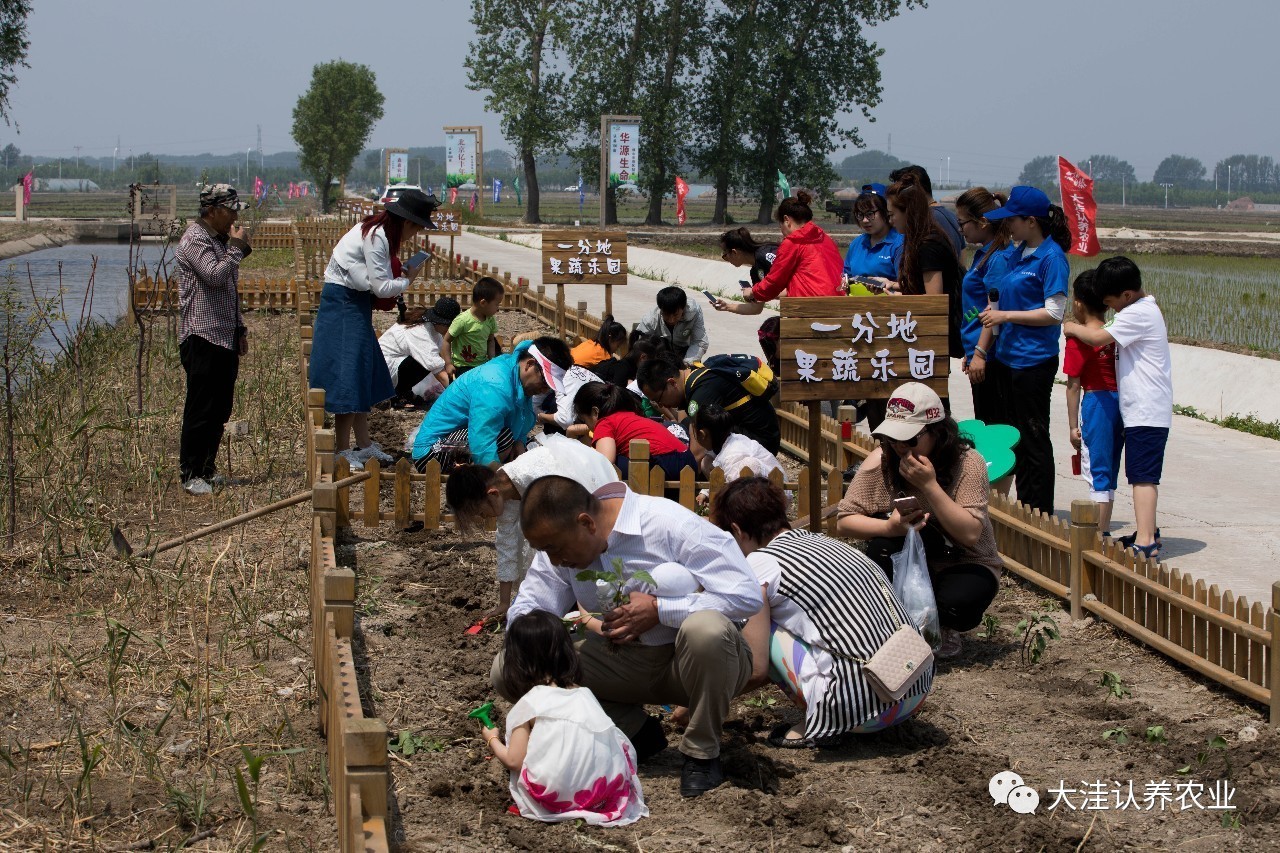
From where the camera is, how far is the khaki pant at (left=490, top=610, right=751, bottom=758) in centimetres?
406

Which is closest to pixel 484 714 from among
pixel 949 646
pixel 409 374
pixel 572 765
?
pixel 572 765

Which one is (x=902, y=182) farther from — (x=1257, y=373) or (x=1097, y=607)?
(x=1257, y=373)

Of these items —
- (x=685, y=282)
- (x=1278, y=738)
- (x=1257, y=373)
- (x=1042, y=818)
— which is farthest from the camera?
(x=685, y=282)

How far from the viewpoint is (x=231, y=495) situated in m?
7.84

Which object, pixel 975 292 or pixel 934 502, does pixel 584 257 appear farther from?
pixel 934 502

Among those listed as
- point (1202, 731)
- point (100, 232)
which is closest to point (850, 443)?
point (1202, 731)

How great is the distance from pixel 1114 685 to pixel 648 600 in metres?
2.04

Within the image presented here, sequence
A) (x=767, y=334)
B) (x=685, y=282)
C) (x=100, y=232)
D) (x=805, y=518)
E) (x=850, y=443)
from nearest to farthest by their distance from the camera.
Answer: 1. (x=805, y=518)
2. (x=850, y=443)
3. (x=767, y=334)
4. (x=685, y=282)
5. (x=100, y=232)

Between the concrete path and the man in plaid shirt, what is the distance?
5023mm

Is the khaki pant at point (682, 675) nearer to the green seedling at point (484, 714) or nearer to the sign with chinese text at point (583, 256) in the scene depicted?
the green seedling at point (484, 714)

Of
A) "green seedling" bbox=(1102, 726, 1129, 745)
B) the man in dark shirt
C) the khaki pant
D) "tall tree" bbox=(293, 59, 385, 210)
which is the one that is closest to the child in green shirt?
the man in dark shirt

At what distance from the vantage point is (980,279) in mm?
7328

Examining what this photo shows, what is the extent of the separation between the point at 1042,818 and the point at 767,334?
4696 mm

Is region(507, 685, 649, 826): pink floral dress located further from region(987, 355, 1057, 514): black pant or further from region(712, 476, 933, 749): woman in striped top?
region(987, 355, 1057, 514): black pant
